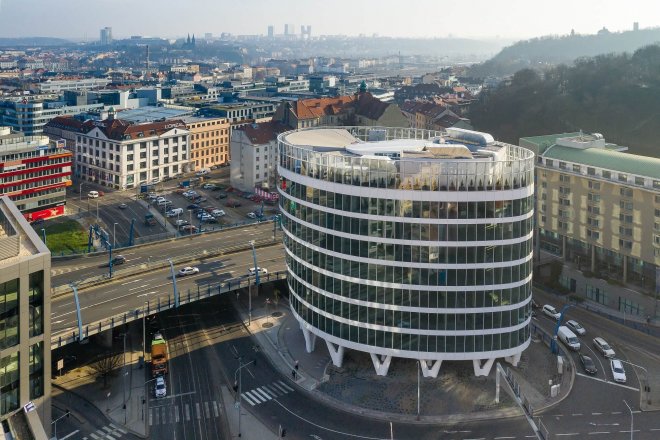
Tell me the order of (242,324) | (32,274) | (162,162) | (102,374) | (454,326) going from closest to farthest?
(32,274) → (454,326) → (102,374) → (242,324) → (162,162)

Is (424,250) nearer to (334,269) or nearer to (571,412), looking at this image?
(334,269)

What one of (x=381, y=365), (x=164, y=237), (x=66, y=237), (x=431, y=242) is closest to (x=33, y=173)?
(x=66, y=237)

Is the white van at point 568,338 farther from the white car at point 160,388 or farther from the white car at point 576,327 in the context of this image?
the white car at point 160,388

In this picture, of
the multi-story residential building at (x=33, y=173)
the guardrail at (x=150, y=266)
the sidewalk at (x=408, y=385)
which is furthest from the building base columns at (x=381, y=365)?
the multi-story residential building at (x=33, y=173)

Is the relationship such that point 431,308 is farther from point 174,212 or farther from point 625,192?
point 174,212

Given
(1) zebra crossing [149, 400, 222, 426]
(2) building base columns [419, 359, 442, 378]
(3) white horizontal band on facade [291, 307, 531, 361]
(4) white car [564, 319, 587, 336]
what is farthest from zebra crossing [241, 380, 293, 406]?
(4) white car [564, 319, 587, 336]

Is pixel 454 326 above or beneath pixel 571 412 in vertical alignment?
above

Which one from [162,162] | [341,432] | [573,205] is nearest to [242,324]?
[341,432]
